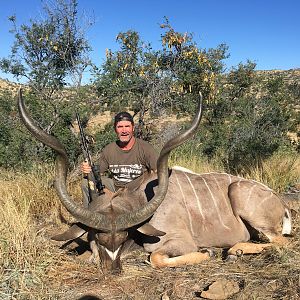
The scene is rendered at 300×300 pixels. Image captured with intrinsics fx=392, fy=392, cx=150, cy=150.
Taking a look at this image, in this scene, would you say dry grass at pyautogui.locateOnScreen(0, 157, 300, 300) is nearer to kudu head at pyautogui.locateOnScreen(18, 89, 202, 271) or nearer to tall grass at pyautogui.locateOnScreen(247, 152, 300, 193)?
kudu head at pyautogui.locateOnScreen(18, 89, 202, 271)

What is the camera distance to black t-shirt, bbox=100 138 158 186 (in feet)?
13.8

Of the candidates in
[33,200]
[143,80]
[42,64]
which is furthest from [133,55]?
[33,200]

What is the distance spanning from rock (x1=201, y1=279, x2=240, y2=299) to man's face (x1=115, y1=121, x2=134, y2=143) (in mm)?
1882

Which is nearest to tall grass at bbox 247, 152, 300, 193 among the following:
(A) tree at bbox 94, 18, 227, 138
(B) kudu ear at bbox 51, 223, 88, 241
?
(A) tree at bbox 94, 18, 227, 138

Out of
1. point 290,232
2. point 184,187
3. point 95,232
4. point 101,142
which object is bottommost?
point 290,232

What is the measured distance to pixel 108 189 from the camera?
3.86 metres

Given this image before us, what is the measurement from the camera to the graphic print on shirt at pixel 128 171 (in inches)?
166

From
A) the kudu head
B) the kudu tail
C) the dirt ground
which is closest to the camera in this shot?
the dirt ground

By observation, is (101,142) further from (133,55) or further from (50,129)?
(133,55)

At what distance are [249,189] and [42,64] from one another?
15.4ft

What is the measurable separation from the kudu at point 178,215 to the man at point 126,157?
10.2 inches

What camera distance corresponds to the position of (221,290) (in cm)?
272

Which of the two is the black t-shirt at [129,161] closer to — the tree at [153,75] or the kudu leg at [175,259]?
the kudu leg at [175,259]

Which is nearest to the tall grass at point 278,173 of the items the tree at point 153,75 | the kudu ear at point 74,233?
the tree at point 153,75
